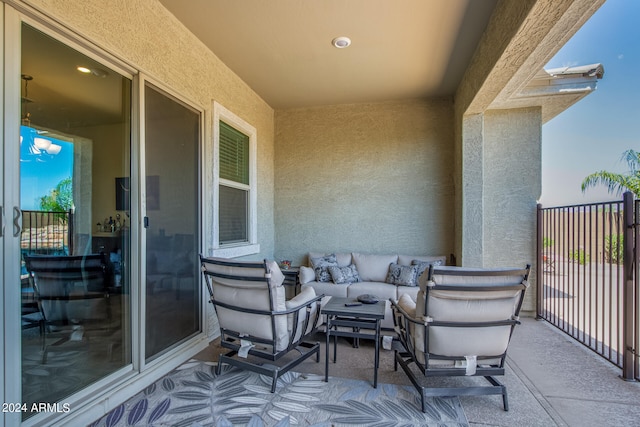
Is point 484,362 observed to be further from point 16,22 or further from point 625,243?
point 16,22

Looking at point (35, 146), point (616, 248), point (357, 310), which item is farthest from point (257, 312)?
point (616, 248)

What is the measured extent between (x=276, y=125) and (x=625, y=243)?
4.75 meters

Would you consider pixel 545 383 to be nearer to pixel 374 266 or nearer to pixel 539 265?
pixel 539 265

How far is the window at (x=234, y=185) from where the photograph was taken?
366 cm

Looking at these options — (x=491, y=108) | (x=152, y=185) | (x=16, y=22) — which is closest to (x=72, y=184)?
(x=152, y=185)

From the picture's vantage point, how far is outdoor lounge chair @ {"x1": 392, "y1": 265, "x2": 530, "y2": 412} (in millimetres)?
2018

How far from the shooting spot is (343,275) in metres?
4.29

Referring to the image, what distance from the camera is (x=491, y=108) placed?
4352mm

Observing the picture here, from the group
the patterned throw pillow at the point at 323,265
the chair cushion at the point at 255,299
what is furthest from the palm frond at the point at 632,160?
the chair cushion at the point at 255,299

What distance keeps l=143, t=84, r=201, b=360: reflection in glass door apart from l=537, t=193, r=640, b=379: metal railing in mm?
4016

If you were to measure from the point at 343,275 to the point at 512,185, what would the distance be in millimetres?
2755

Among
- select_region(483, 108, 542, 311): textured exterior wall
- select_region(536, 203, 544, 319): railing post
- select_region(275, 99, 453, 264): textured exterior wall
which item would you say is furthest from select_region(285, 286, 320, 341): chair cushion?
select_region(536, 203, 544, 319): railing post

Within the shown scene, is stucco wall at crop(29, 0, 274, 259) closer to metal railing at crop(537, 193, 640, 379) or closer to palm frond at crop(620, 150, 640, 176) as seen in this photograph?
metal railing at crop(537, 193, 640, 379)

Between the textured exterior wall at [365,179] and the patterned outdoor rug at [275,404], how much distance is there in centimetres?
273
